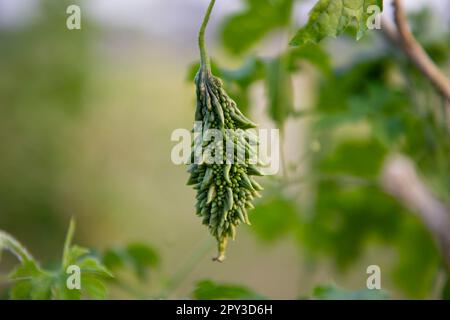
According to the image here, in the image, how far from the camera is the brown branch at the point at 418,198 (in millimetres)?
1555

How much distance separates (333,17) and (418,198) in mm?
1059

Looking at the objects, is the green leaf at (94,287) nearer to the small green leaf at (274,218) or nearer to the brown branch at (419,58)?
the brown branch at (419,58)

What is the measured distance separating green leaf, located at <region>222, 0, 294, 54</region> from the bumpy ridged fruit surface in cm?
87

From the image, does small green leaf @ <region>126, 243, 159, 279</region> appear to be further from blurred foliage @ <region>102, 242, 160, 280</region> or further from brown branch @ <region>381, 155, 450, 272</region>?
brown branch @ <region>381, 155, 450, 272</region>

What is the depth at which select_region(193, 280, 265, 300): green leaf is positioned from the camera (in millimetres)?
1185

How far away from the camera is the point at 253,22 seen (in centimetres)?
183

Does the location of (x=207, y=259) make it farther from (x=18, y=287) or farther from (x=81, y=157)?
(x=18, y=287)

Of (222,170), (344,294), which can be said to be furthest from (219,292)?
(222,170)

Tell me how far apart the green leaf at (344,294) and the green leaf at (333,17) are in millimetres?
546

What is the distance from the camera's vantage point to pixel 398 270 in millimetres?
2023

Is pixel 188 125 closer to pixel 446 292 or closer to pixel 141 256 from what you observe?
pixel 141 256

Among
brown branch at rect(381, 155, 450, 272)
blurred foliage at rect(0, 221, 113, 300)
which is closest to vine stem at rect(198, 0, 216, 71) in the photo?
blurred foliage at rect(0, 221, 113, 300)

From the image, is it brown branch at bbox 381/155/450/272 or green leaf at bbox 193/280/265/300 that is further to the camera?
brown branch at bbox 381/155/450/272
